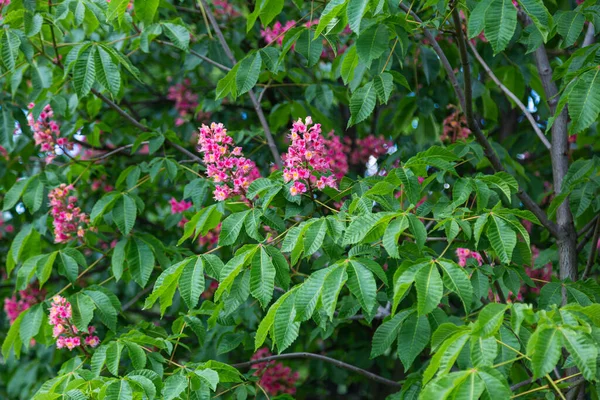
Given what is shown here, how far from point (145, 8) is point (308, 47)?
0.60 metres

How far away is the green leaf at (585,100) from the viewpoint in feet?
6.88

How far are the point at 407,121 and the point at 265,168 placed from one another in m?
0.81

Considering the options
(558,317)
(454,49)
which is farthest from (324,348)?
(558,317)

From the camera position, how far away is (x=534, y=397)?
8.41 ft

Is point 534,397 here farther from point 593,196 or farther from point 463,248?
point 593,196

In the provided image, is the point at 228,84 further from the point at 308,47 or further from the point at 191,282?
the point at 191,282

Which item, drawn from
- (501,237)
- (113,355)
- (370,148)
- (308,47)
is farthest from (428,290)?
(370,148)

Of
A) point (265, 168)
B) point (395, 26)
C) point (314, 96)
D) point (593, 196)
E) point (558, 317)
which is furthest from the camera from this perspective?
point (265, 168)

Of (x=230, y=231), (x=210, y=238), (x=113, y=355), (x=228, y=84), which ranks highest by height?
(x=228, y=84)

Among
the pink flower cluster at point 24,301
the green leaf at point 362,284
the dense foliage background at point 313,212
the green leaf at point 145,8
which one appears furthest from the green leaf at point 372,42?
the pink flower cluster at point 24,301

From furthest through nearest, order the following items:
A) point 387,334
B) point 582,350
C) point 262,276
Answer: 1. point 387,334
2. point 262,276
3. point 582,350

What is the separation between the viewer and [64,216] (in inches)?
119

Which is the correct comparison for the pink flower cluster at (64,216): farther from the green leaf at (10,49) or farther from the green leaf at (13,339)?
the green leaf at (10,49)

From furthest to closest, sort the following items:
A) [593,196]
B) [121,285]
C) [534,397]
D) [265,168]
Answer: [121,285]
[265,168]
[593,196]
[534,397]
